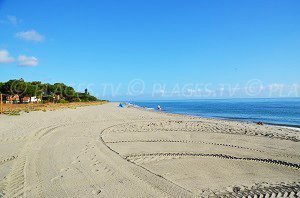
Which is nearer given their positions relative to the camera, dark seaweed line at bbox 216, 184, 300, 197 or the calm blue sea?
dark seaweed line at bbox 216, 184, 300, 197

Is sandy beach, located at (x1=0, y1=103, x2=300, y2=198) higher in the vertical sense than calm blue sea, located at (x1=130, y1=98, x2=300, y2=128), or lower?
higher

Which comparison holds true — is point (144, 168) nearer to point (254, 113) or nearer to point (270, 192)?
point (270, 192)

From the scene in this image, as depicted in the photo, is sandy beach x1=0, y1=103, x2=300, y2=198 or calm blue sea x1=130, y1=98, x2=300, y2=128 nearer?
sandy beach x1=0, y1=103, x2=300, y2=198

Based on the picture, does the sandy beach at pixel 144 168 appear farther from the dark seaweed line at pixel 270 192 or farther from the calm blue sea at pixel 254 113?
the calm blue sea at pixel 254 113

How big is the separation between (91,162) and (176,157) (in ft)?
9.47

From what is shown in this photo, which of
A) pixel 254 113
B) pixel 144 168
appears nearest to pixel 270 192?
pixel 144 168

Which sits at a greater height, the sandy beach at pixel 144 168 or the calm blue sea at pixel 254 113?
Result: the sandy beach at pixel 144 168

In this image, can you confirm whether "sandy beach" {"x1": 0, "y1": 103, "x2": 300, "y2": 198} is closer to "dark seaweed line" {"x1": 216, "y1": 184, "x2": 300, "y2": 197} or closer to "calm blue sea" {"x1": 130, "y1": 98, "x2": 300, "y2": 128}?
"dark seaweed line" {"x1": 216, "y1": 184, "x2": 300, "y2": 197}

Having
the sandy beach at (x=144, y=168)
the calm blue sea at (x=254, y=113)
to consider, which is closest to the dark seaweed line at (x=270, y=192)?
the sandy beach at (x=144, y=168)

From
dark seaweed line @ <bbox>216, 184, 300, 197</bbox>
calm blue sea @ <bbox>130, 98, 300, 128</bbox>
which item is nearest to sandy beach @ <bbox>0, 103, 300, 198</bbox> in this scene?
dark seaweed line @ <bbox>216, 184, 300, 197</bbox>

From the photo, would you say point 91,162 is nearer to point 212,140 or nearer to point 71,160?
point 71,160

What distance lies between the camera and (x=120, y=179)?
598 cm

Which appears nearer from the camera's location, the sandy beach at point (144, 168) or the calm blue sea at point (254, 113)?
the sandy beach at point (144, 168)

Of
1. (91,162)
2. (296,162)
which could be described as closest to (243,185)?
(296,162)
